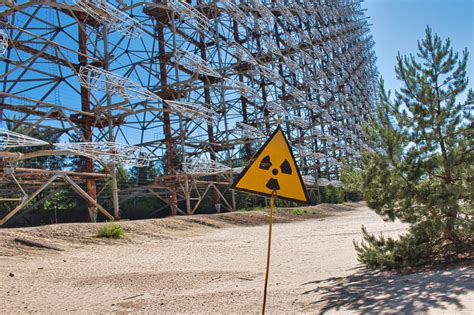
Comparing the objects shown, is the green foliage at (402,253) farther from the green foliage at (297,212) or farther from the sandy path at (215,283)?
the green foliage at (297,212)

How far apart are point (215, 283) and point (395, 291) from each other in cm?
271

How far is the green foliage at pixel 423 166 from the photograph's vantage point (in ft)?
21.0

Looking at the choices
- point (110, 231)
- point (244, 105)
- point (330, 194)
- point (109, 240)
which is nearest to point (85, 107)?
point (110, 231)

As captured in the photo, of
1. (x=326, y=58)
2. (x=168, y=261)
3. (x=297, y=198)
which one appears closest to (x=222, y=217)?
(x=168, y=261)

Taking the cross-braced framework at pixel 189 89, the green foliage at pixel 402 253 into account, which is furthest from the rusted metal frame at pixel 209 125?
the green foliage at pixel 402 253

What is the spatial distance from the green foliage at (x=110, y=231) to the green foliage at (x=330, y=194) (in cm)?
2842

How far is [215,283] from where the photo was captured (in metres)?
6.53

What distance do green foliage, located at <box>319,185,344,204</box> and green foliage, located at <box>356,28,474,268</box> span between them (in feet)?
103

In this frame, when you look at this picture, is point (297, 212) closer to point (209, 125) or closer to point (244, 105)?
point (209, 125)

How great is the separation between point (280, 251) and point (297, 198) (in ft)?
19.5

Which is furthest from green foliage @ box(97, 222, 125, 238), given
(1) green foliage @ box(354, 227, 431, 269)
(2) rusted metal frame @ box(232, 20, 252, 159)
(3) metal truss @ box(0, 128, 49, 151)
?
(2) rusted metal frame @ box(232, 20, 252, 159)

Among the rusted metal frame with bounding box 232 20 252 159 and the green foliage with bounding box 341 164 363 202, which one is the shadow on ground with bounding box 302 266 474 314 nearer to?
the green foliage with bounding box 341 164 363 202

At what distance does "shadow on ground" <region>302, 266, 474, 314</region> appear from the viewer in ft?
13.9

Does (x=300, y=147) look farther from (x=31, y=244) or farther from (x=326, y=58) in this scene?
(x=31, y=244)
